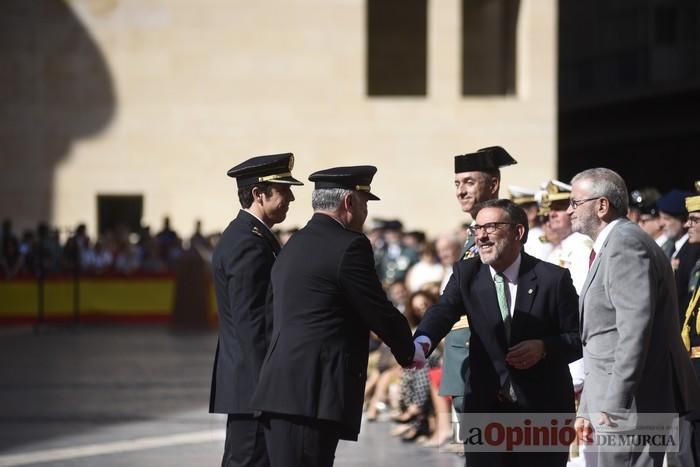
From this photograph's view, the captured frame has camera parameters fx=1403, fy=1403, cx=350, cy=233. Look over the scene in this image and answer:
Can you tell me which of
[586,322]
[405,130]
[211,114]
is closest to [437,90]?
[405,130]

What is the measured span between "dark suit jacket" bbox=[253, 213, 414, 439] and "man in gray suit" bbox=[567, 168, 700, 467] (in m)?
0.97

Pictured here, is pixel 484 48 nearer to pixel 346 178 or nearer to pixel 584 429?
pixel 584 429

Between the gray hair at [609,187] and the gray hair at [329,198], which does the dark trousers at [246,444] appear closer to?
the gray hair at [329,198]

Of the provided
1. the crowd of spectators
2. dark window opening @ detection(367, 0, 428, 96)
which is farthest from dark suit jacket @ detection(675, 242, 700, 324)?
dark window opening @ detection(367, 0, 428, 96)

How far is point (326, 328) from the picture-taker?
20.3 ft

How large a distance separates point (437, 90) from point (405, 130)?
124 centimetres

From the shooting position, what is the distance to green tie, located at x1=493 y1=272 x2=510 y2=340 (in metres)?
6.69

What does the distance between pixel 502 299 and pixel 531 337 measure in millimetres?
238

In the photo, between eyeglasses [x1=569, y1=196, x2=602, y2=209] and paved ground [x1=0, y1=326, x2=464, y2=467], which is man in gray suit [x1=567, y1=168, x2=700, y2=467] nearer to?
eyeglasses [x1=569, y1=196, x2=602, y2=209]

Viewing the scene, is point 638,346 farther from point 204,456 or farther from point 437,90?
point 437,90

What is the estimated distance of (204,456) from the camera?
1126 centimetres

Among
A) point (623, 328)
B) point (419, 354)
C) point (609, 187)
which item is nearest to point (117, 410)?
point (419, 354)

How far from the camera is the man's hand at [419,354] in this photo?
659cm

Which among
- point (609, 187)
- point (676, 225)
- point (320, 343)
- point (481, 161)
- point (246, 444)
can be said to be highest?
point (481, 161)
